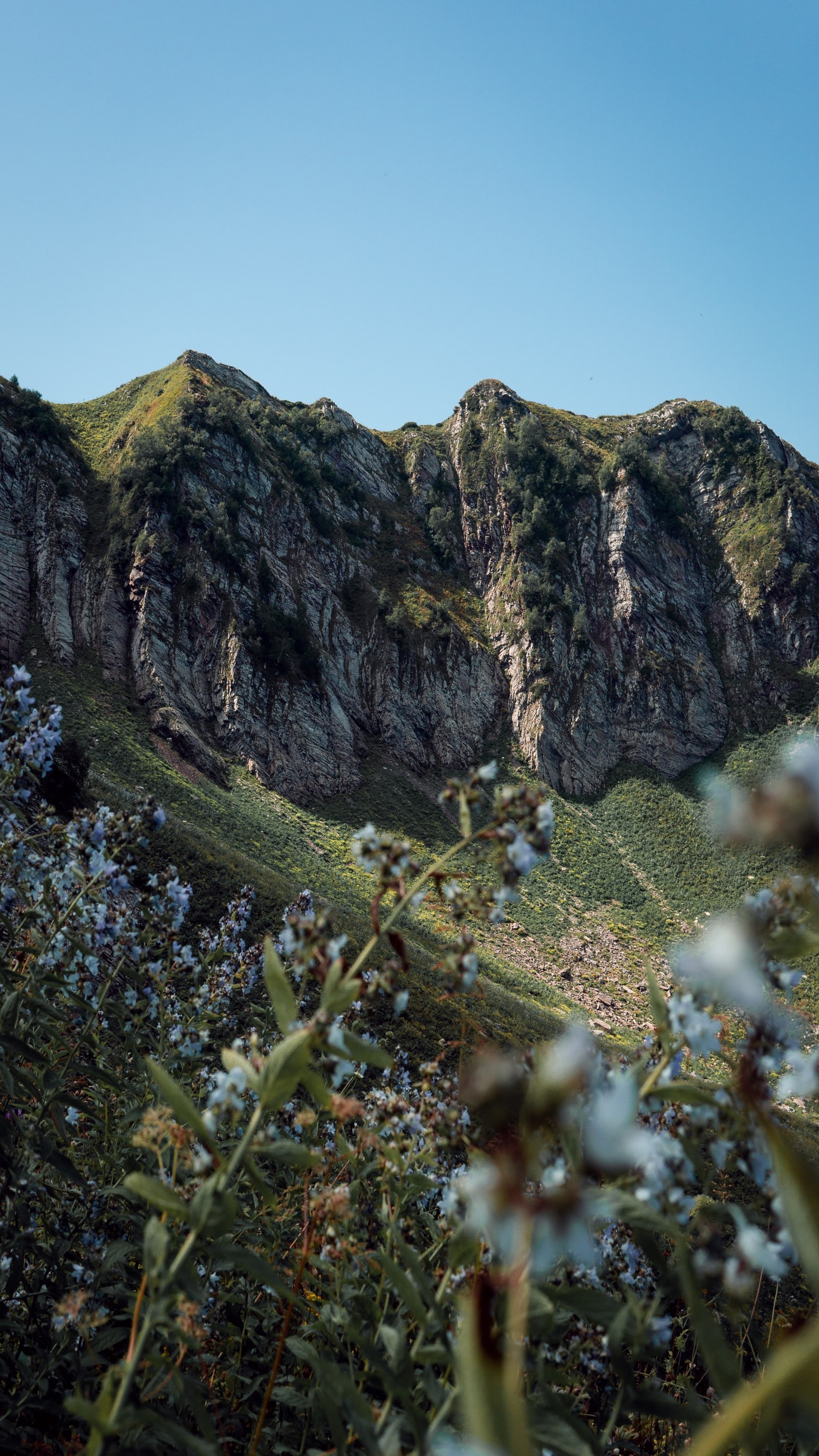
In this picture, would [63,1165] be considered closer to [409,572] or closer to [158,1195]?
[158,1195]

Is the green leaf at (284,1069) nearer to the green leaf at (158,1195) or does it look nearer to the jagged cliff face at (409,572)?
the green leaf at (158,1195)

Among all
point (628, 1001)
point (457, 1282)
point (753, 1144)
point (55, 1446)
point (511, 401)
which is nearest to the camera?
point (753, 1144)

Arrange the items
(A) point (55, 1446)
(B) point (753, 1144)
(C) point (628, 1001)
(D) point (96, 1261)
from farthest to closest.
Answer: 1. (C) point (628, 1001)
2. (D) point (96, 1261)
3. (A) point (55, 1446)
4. (B) point (753, 1144)

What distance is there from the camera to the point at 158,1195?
1250mm

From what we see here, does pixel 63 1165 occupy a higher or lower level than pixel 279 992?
lower

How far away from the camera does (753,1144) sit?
4.35ft

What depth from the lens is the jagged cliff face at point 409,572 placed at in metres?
36.2

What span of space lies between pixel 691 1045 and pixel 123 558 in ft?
131

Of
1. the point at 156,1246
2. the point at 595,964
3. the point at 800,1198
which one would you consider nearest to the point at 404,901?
the point at 156,1246

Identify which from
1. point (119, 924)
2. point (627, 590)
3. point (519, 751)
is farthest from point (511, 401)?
point (119, 924)

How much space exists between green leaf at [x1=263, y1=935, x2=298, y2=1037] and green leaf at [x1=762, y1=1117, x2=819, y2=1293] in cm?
105

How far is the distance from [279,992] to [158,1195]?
40 cm

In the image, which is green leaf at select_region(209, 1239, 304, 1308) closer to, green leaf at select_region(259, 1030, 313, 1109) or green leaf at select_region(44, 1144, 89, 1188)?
green leaf at select_region(259, 1030, 313, 1109)

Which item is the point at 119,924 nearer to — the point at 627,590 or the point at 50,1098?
the point at 50,1098
